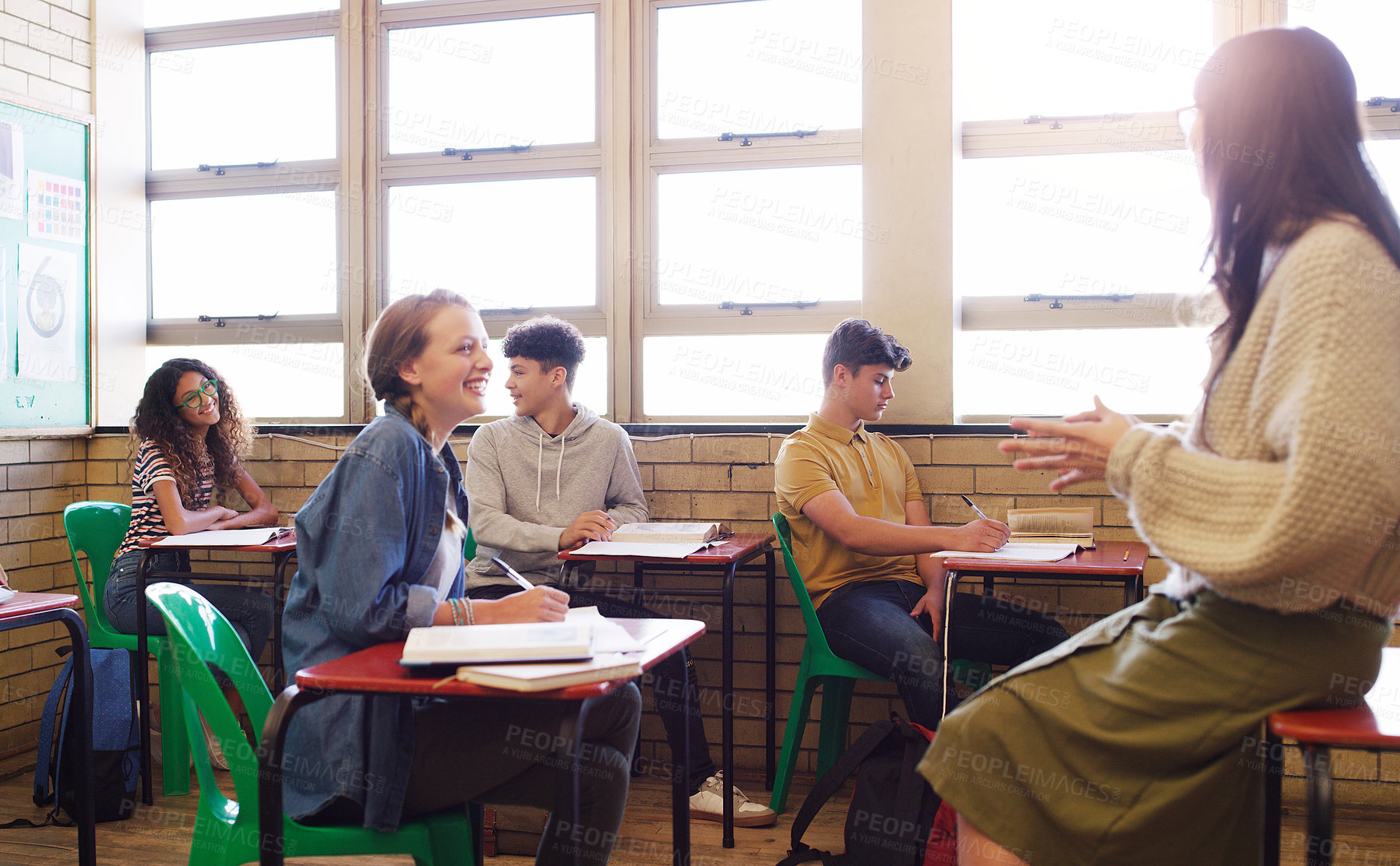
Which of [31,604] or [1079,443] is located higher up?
[1079,443]

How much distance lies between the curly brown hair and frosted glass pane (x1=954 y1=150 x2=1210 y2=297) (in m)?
2.59

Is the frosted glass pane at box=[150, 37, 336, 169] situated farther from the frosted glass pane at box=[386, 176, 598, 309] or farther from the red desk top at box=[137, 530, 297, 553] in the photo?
the red desk top at box=[137, 530, 297, 553]

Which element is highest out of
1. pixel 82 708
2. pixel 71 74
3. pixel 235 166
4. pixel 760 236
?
pixel 71 74

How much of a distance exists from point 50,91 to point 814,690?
11.5 feet

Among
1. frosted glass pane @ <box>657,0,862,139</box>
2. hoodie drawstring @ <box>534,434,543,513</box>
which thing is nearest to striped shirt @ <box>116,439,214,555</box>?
hoodie drawstring @ <box>534,434,543,513</box>

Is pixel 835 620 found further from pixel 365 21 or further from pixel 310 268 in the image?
pixel 365 21

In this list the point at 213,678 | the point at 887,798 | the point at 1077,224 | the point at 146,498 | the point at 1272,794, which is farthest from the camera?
the point at 1077,224

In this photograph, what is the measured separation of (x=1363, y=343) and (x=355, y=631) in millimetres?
1427

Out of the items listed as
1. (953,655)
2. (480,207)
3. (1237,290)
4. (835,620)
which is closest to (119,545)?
(480,207)

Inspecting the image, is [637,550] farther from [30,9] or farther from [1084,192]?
[30,9]

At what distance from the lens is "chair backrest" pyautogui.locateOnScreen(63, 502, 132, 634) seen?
3.25 m

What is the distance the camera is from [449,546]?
1865 millimetres

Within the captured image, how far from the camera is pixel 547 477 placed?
127 inches

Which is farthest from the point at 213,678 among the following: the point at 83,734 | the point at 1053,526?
the point at 1053,526
